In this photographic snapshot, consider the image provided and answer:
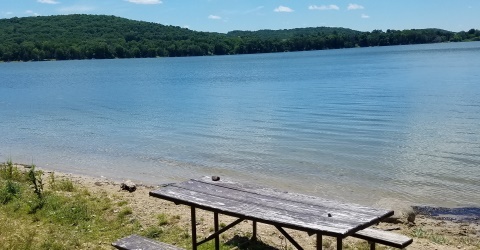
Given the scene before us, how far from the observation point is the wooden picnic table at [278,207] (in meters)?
4.45

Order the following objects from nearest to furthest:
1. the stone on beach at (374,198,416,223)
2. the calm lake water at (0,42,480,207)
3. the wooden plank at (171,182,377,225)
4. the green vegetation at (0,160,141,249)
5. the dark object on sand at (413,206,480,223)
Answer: the wooden plank at (171,182,377,225) → the green vegetation at (0,160,141,249) → the stone on beach at (374,198,416,223) → the dark object on sand at (413,206,480,223) → the calm lake water at (0,42,480,207)

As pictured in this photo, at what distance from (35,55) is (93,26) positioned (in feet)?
104

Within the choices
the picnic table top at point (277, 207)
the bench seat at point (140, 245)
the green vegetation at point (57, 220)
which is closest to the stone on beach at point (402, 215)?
the picnic table top at point (277, 207)

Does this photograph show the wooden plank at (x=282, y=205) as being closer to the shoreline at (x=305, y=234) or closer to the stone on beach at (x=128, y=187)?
the shoreline at (x=305, y=234)

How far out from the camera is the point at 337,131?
19.3m

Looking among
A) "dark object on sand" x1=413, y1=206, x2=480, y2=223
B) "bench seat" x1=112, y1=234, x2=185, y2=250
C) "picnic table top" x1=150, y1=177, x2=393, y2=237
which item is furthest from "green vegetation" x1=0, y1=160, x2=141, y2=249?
"dark object on sand" x1=413, y1=206, x2=480, y2=223

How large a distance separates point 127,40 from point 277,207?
157m

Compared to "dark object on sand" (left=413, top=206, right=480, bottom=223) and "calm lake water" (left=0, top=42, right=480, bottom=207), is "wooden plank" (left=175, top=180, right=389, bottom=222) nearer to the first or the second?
"dark object on sand" (left=413, top=206, right=480, bottom=223)

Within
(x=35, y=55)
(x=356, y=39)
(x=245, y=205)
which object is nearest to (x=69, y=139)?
(x=245, y=205)

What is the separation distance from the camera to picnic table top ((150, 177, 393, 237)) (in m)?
4.46

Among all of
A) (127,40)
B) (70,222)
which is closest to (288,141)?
(70,222)

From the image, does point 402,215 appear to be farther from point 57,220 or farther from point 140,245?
point 57,220

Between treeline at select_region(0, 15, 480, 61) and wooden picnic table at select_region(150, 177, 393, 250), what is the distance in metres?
138

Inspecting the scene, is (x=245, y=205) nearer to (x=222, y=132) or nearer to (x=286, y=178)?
(x=286, y=178)
